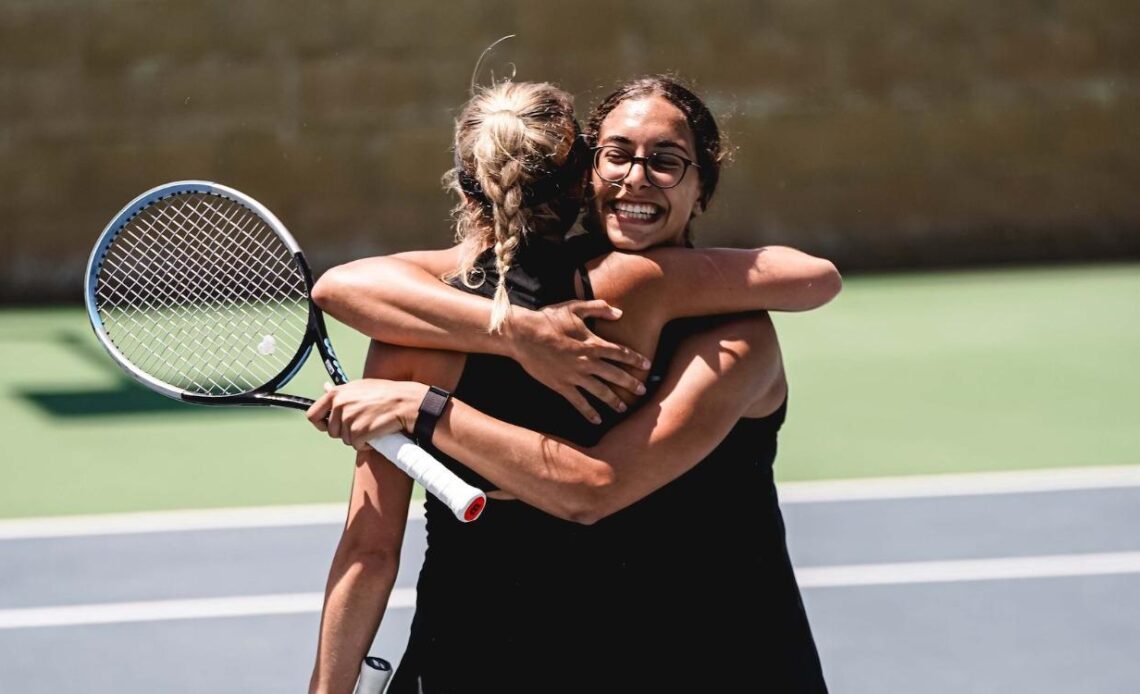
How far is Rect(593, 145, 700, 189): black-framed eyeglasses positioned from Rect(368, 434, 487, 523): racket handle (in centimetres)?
49

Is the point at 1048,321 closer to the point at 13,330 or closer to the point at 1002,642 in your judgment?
the point at 1002,642

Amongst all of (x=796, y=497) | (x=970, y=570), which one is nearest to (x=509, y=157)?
(x=970, y=570)

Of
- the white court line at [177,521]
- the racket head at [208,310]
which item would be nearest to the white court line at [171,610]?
the white court line at [177,521]

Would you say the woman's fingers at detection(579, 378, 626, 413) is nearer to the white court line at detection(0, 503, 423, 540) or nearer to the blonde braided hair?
the blonde braided hair

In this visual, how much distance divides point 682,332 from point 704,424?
0.15 meters

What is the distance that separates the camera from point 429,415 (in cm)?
229

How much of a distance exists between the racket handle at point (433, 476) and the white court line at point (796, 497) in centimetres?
356

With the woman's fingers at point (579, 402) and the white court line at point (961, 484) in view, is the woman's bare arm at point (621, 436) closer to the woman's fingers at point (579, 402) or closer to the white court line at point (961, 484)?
the woman's fingers at point (579, 402)

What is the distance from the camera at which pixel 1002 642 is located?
468 centimetres

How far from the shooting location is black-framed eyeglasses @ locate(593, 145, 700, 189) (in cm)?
240

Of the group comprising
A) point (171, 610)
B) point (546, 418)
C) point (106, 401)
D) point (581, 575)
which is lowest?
point (171, 610)

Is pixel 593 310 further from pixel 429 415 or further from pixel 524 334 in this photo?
pixel 429 415

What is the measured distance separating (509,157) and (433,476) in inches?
18.4

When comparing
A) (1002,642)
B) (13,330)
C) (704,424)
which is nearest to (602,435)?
(704,424)
